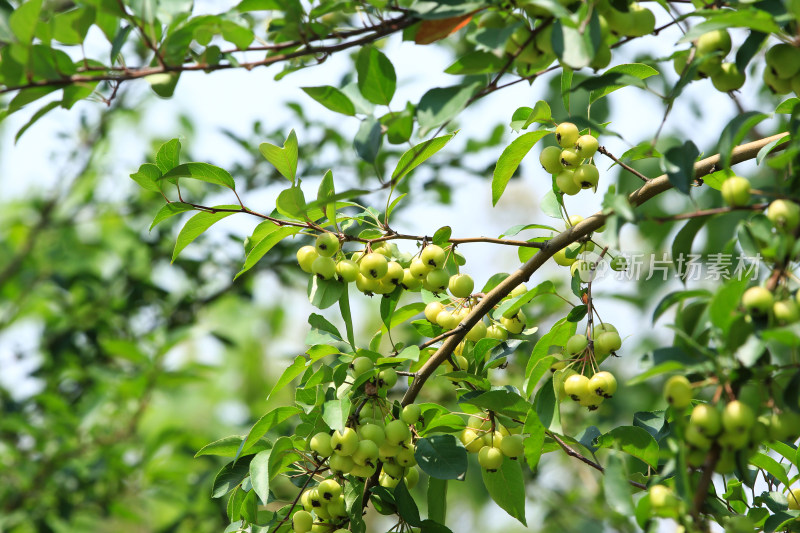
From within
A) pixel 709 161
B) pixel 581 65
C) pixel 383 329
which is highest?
pixel 581 65

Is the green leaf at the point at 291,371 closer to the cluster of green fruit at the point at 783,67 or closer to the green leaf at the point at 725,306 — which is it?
the green leaf at the point at 725,306

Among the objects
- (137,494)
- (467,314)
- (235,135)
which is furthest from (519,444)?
(137,494)

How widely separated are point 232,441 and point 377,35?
2.82 ft

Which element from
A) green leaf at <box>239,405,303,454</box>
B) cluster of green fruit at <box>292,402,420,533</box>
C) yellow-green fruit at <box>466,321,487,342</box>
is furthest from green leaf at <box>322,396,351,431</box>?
yellow-green fruit at <box>466,321,487,342</box>

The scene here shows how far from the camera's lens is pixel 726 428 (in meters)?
0.91

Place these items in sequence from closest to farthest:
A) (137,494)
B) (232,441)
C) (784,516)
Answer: (784,516) → (232,441) → (137,494)

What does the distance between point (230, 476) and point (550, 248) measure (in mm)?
790

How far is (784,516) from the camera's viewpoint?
1.32m

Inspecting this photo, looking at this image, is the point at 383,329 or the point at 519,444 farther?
the point at 383,329

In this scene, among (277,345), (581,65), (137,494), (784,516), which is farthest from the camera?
(277,345)

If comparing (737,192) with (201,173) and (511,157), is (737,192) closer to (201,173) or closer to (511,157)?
(511,157)

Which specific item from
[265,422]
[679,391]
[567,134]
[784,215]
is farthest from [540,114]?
[265,422]

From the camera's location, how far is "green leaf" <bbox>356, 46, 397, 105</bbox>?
1.17 metres

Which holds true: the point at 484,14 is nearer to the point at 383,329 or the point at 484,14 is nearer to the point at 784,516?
the point at 383,329
